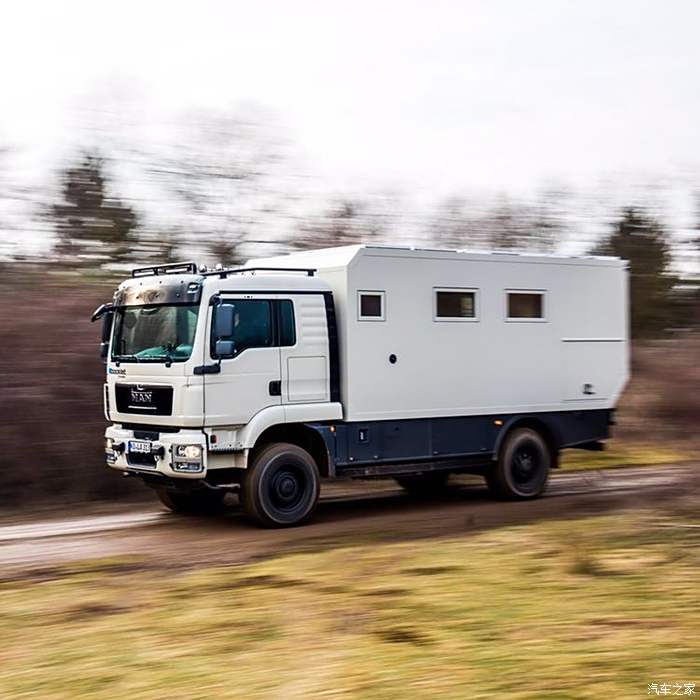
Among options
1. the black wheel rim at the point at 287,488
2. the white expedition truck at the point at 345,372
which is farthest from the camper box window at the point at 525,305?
the black wheel rim at the point at 287,488

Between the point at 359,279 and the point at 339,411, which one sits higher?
the point at 359,279

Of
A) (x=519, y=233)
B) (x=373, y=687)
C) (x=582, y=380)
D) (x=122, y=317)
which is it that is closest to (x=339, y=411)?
(x=122, y=317)

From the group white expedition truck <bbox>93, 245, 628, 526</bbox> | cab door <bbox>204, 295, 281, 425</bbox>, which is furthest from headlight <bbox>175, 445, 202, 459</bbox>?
cab door <bbox>204, 295, 281, 425</bbox>

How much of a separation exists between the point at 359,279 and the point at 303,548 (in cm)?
348

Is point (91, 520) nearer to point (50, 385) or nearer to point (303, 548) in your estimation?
point (50, 385)

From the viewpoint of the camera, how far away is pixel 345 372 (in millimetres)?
12773

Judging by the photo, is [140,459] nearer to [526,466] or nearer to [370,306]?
[370,306]

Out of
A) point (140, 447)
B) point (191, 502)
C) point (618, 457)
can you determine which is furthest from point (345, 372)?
point (618, 457)

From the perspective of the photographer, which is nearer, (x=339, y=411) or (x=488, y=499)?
(x=339, y=411)

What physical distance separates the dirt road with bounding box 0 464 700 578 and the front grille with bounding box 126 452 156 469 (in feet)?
2.58

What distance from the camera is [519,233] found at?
27734 mm

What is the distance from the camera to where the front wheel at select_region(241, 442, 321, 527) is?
479 inches

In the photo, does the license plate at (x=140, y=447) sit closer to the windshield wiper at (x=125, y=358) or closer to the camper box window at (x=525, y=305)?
the windshield wiper at (x=125, y=358)

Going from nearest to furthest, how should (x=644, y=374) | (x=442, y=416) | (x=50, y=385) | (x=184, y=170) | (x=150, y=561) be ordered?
(x=150, y=561) < (x=442, y=416) < (x=50, y=385) < (x=644, y=374) < (x=184, y=170)
